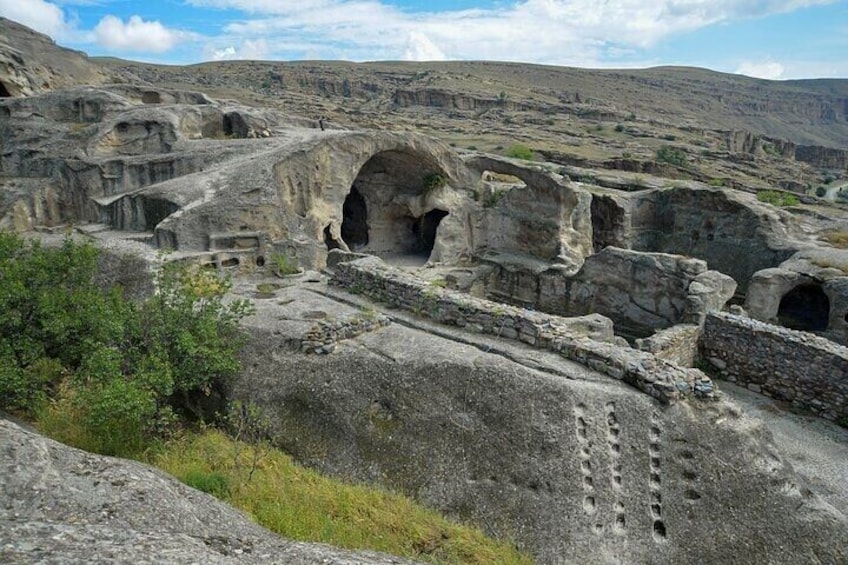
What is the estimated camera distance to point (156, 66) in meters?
93.3

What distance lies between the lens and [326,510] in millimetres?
6598

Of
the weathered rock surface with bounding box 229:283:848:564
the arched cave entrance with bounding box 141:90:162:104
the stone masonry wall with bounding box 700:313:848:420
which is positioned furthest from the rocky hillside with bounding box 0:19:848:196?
the weathered rock surface with bounding box 229:283:848:564

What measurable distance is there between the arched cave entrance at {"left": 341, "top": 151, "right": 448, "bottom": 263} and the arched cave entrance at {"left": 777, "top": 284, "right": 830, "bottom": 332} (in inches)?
398

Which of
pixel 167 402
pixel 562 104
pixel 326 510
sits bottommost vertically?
pixel 326 510

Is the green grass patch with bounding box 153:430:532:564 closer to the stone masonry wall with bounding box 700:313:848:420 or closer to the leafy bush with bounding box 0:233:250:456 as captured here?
the leafy bush with bounding box 0:233:250:456

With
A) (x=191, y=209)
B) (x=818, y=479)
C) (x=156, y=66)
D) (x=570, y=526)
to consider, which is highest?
(x=156, y=66)

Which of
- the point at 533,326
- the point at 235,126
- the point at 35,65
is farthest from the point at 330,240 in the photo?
the point at 35,65

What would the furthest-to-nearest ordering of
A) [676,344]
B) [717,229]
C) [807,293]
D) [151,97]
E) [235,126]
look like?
[151,97] → [235,126] → [717,229] → [807,293] → [676,344]

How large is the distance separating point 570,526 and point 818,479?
15.0ft

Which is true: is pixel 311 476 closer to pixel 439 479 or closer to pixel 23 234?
pixel 439 479

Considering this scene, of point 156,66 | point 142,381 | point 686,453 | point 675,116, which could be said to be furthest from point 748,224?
point 156,66

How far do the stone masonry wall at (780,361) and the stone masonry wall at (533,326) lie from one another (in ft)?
7.04

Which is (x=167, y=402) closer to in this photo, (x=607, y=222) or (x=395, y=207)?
(x=395, y=207)

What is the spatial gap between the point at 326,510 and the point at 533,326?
3919 mm
